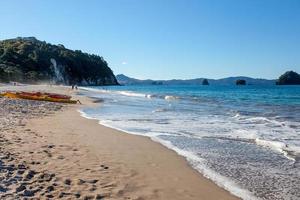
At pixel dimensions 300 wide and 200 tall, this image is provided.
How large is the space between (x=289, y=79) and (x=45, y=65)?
114 m

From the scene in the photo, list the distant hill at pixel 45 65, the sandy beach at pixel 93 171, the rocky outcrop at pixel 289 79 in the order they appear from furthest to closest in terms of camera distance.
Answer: the rocky outcrop at pixel 289 79 → the distant hill at pixel 45 65 → the sandy beach at pixel 93 171

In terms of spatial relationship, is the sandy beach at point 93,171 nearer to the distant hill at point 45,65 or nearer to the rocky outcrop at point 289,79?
the distant hill at point 45,65

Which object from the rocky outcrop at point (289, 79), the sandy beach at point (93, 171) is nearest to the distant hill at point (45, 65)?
the sandy beach at point (93, 171)

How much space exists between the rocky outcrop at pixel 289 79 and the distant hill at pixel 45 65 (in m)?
87.6

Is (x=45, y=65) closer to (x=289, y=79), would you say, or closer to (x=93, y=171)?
(x=289, y=79)

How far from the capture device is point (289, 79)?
188250 millimetres

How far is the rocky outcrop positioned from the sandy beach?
7409 inches

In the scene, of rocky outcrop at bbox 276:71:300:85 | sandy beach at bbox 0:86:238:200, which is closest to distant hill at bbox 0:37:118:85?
sandy beach at bbox 0:86:238:200

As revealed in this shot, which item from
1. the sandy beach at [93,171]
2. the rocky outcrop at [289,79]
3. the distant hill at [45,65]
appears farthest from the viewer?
the rocky outcrop at [289,79]

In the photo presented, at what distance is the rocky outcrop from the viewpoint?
188m

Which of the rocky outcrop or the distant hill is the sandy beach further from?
the rocky outcrop

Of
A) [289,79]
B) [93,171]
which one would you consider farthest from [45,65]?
[93,171]

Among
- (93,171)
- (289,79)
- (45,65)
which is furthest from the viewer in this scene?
(289,79)

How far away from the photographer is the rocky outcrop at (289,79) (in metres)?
188
